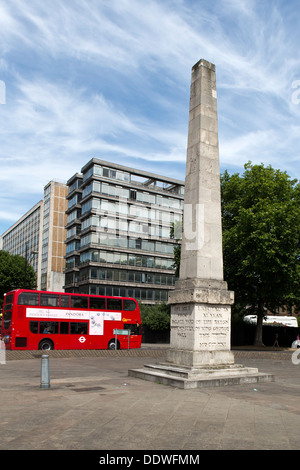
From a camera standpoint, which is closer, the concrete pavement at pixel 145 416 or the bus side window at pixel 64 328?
the concrete pavement at pixel 145 416

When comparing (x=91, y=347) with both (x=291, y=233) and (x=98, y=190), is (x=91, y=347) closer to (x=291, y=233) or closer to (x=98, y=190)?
(x=291, y=233)

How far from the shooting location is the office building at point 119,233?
6184 centimetres

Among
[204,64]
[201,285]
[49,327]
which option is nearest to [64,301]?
[49,327]

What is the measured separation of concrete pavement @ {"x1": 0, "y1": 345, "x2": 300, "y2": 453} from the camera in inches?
228

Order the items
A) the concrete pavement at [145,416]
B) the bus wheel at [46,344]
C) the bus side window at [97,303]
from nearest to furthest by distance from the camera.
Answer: the concrete pavement at [145,416]
the bus wheel at [46,344]
the bus side window at [97,303]

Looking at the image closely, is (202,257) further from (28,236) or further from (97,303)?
(28,236)

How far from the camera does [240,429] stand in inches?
258

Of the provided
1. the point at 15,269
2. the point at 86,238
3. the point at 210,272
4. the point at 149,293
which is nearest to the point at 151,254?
the point at 149,293

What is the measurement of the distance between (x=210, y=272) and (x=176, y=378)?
3165 mm

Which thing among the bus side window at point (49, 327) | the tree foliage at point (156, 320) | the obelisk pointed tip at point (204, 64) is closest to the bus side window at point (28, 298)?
the bus side window at point (49, 327)

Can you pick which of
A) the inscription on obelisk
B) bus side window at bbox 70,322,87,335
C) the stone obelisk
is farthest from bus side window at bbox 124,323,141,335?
the inscription on obelisk

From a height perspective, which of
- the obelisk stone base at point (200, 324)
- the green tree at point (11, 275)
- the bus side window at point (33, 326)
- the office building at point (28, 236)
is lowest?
the bus side window at point (33, 326)

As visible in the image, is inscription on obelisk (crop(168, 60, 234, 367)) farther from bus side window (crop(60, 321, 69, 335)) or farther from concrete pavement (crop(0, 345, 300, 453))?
bus side window (crop(60, 321, 69, 335))

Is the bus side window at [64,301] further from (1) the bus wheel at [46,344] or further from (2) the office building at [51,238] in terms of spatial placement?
(2) the office building at [51,238]
